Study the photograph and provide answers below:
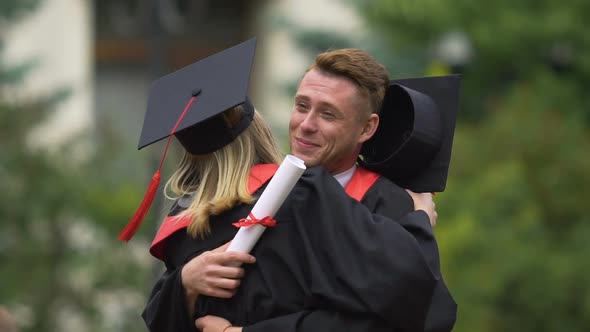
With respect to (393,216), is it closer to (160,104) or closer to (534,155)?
(160,104)

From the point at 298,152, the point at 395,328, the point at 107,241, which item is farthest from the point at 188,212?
the point at 107,241

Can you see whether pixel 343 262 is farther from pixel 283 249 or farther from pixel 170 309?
pixel 170 309

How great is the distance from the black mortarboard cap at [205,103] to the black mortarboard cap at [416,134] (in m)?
0.47

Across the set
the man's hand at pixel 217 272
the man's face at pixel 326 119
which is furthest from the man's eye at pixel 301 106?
the man's hand at pixel 217 272

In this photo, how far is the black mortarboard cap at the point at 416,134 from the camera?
16.0 feet

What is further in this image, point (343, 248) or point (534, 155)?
point (534, 155)

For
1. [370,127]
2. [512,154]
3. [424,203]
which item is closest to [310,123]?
[370,127]

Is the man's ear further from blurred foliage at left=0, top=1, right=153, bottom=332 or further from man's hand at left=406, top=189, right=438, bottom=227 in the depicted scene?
blurred foliage at left=0, top=1, right=153, bottom=332

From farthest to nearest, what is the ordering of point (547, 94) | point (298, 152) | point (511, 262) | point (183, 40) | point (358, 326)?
point (183, 40) < point (547, 94) < point (511, 262) < point (298, 152) < point (358, 326)

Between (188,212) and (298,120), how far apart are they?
→ 1.55 feet

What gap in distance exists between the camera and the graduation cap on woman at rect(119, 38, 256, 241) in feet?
15.7

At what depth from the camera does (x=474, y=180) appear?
44.3 feet

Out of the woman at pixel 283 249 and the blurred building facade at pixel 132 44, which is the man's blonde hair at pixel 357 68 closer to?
the woman at pixel 283 249

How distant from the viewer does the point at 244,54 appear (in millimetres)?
4938
